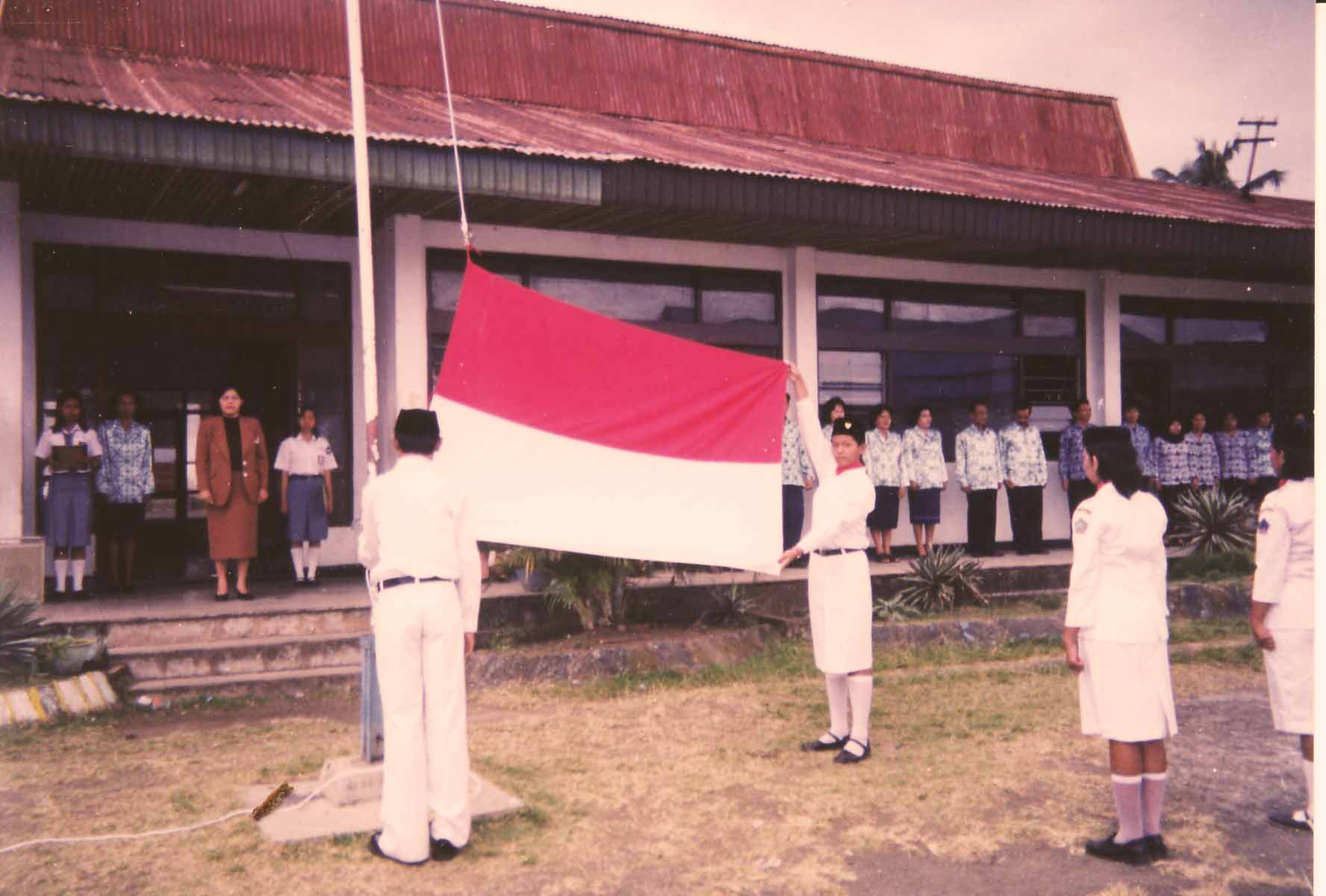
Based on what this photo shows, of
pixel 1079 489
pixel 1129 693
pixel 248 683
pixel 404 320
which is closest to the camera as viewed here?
pixel 1129 693

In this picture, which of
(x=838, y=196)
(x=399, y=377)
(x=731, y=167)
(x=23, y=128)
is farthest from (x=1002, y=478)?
(x=23, y=128)

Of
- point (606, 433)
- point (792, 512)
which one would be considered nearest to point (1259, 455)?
point (792, 512)

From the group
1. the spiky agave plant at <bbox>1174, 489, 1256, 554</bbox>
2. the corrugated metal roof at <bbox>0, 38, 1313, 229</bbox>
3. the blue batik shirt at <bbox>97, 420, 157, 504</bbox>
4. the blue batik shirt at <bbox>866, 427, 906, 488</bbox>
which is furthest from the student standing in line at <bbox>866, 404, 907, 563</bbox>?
the blue batik shirt at <bbox>97, 420, 157, 504</bbox>

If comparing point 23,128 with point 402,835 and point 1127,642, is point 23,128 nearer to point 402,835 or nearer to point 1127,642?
point 402,835

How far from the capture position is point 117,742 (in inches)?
249

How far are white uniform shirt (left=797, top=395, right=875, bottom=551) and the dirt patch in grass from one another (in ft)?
3.84

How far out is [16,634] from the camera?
6973 mm

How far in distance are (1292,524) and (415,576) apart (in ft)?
12.0

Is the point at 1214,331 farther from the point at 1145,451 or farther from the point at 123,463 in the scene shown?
the point at 123,463

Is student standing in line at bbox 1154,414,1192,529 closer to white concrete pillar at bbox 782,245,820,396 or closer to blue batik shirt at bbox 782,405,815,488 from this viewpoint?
white concrete pillar at bbox 782,245,820,396

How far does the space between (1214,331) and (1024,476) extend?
4327 mm

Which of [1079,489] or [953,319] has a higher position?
[953,319]

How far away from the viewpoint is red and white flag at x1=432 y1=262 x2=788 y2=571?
220 inches

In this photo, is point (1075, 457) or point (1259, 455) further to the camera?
point (1259, 455)
